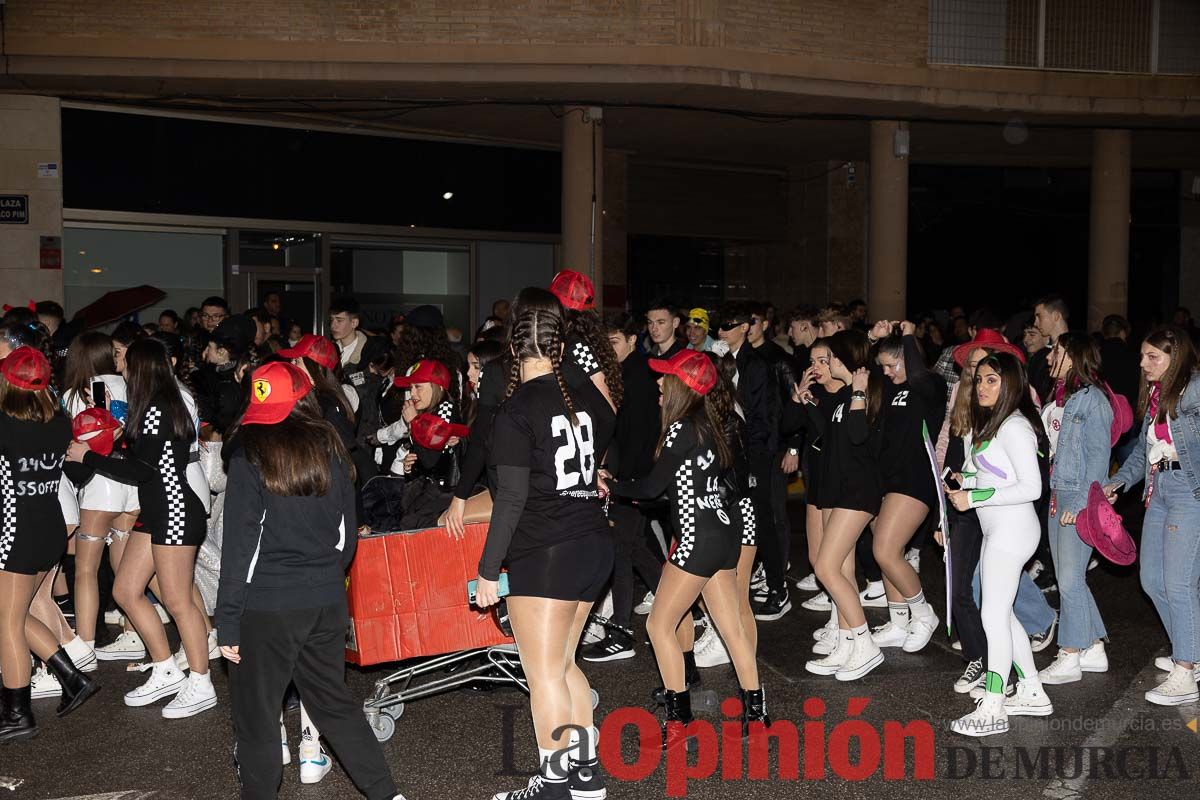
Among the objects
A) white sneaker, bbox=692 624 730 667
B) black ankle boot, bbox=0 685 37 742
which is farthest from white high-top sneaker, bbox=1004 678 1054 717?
black ankle boot, bbox=0 685 37 742

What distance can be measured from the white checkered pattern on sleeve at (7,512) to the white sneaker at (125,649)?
181 cm

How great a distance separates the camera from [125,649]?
7406 mm

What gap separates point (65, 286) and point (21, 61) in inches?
120

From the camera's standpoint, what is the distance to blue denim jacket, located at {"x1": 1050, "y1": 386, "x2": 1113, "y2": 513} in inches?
257

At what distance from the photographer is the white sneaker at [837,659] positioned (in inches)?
270

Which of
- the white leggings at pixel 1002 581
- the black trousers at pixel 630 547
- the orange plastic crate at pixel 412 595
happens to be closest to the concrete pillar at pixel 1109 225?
the black trousers at pixel 630 547

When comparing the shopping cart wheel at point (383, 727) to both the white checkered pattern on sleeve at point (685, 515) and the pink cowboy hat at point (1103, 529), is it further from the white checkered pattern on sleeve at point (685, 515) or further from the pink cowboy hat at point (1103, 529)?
the pink cowboy hat at point (1103, 529)

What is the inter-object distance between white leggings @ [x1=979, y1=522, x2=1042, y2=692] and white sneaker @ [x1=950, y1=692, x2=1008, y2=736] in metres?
0.06

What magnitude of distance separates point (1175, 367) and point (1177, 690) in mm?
1779

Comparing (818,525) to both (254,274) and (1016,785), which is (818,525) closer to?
(1016,785)

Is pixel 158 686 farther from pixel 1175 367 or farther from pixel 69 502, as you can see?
pixel 1175 367

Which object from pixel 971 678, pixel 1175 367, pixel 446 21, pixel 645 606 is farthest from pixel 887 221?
pixel 971 678

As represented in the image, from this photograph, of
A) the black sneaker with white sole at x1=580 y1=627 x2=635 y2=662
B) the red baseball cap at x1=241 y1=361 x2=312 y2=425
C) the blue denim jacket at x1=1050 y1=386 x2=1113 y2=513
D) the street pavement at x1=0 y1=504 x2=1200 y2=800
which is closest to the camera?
the red baseball cap at x1=241 y1=361 x2=312 y2=425

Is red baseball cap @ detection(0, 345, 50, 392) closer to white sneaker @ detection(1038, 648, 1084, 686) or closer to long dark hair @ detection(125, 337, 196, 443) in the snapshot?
long dark hair @ detection(125, 337, 196, 443)
